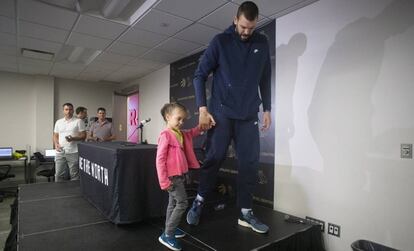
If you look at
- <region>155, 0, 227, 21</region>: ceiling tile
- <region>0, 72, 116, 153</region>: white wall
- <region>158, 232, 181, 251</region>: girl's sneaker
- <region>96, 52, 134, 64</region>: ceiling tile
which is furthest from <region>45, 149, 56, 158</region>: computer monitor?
<region>158, 232, 181, 251</region>: girl's sneaker

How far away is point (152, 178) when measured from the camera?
1903 mm

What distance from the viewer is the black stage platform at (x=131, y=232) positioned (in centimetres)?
151

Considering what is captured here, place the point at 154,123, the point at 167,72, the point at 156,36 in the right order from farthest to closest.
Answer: the point at 154,123 → the point at 167,72 → the point at 156,36

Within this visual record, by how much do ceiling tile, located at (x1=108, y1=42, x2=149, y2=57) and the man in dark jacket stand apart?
7.19 feet

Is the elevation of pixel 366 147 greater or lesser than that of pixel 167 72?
lesser

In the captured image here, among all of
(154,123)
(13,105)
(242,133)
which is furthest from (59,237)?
(13,105)

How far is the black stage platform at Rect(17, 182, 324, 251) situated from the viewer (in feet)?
4.96

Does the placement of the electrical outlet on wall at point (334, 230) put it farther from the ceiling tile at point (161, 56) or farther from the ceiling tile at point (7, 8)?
the ceiling tile at point (7, 8)

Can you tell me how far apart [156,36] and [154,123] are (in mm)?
2079

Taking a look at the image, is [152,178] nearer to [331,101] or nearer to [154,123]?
[331,101]

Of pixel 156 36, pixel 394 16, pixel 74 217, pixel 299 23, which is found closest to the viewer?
pixel 394 16

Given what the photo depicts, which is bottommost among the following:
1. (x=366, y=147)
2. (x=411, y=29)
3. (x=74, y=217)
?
(x=74, y=217)

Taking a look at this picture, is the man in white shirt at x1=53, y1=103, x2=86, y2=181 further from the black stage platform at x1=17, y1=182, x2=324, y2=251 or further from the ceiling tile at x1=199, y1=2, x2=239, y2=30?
the ceiling tile at x1=199, y1=2, x2=239, y2=30

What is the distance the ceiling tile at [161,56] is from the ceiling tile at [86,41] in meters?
0.65
